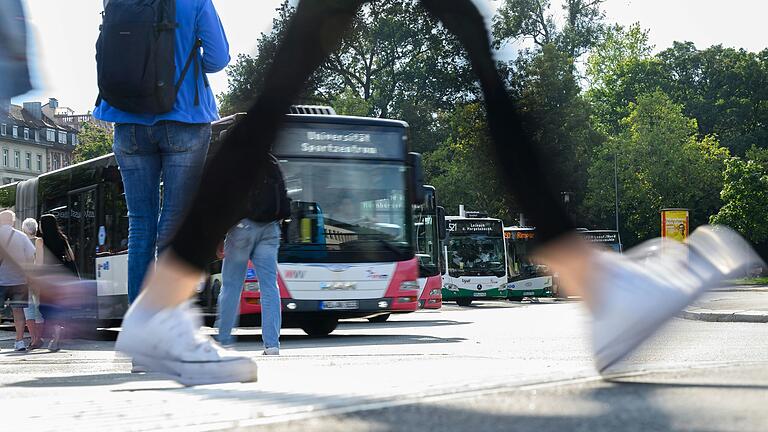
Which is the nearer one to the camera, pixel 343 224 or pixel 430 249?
pixel 343 224

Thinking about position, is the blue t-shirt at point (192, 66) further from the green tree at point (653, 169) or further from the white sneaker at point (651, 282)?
the green tree at point (653, 169)

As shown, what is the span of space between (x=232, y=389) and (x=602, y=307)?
1092 mm

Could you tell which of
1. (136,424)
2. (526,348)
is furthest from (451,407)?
(526,348)

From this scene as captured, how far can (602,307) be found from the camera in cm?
339

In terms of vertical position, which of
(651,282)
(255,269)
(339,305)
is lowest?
(339,305)

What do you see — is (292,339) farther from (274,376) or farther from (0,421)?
(0,421)

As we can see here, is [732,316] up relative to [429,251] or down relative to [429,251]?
down

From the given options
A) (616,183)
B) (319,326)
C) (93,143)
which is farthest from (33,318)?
(93,143)

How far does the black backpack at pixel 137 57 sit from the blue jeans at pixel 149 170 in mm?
199

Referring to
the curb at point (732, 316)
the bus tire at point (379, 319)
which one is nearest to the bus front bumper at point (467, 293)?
the bus tire at point (379, 319)

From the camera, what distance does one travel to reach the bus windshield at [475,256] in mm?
37781

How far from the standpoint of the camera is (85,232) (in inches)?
690

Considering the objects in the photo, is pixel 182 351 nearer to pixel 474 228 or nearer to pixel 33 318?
pixel 33 318

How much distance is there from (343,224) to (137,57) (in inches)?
407
